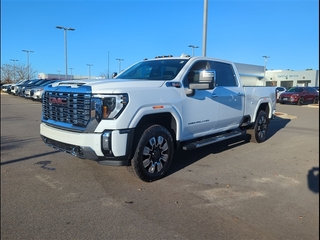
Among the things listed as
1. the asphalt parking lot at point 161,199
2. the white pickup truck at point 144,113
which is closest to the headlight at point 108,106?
the white pickup truck at point 144,113

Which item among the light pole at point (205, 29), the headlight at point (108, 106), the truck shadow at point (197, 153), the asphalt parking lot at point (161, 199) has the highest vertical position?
the light pole at point (205, 29)

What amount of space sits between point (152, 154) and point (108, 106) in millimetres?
1134

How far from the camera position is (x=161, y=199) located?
156 inches

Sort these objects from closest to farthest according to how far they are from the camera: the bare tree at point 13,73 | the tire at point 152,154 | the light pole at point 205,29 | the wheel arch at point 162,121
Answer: the tire at point 152,154
the wheel arch at point 162,121
the light pole at point 205,29
the bare tree at point 13,73

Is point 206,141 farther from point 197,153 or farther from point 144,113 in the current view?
point 144,113

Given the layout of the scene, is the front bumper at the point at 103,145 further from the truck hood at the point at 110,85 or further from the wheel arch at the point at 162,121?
the truck hood at the point at 110,85

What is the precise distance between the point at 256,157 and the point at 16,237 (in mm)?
4846

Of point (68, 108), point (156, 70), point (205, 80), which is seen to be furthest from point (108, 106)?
point (156, 70)

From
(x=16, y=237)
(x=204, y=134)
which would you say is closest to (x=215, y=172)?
(x=204, y=134)

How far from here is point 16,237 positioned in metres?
3.00

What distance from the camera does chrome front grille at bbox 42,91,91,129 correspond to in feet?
13.6

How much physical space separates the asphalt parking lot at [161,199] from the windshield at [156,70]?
1773 millimetres

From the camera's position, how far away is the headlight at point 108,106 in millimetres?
4012

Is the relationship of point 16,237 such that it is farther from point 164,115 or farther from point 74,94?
point 164,115
